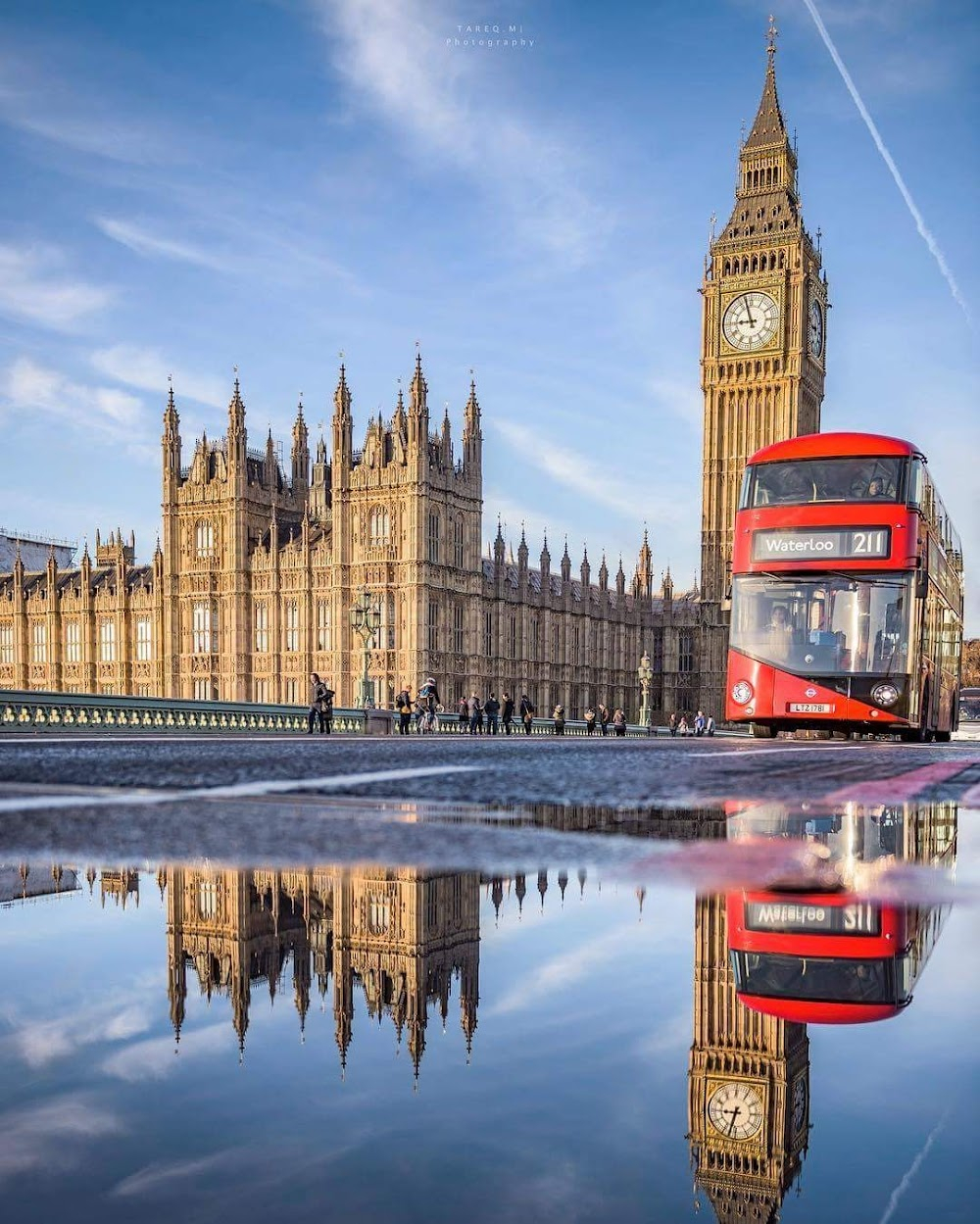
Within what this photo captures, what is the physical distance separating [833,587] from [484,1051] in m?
15.2

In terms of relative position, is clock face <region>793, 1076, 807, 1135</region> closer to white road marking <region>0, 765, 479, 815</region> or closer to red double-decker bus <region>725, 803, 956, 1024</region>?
red double-decker bus <region>725, 803, 956, 1024</region>

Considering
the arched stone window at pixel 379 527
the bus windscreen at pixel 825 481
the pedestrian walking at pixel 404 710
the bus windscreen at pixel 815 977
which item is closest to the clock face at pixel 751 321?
the arched stone window at pixel 379 527

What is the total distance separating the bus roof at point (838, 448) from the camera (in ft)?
54.7

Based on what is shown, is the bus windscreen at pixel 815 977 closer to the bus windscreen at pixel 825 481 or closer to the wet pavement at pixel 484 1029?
the wet pavement at pixel 484 1029

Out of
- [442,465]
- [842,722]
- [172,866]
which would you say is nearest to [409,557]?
[442,465]

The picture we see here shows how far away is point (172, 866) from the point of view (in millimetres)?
3783

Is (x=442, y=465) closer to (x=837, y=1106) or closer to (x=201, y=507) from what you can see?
(x=201, y=507)

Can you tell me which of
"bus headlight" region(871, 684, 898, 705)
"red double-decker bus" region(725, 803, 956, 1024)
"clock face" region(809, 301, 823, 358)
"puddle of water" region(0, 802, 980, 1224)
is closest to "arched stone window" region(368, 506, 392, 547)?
"clock face" region(809, 301, 823, 358)

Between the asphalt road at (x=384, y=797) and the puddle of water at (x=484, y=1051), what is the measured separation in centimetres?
85

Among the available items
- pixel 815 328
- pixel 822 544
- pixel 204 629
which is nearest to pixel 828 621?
pixel 822 544

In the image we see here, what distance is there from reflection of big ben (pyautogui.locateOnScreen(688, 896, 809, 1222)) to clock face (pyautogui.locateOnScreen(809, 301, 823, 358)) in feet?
234

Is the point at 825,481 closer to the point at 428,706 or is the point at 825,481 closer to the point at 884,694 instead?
the point at 884,694

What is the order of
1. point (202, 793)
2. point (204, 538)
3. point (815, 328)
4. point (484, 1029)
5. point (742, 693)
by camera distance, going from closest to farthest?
point (484, 1029)
point (202, 793)
point (742, 693)
point (204, 538)
point (815, 328)

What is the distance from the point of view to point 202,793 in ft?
21.8
